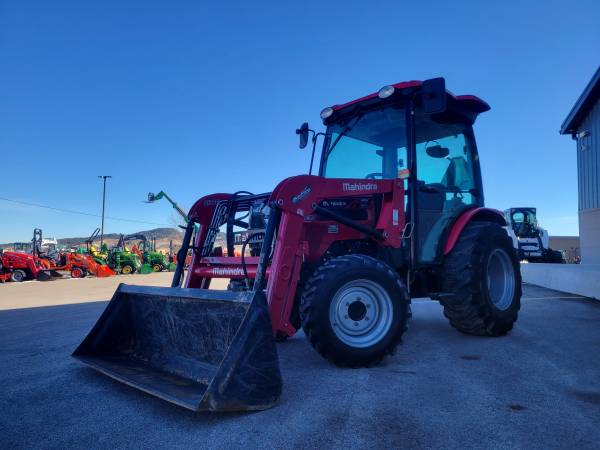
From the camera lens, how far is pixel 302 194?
12.9 ft

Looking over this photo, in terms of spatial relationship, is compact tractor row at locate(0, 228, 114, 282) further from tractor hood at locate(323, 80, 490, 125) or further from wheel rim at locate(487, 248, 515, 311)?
wheel rim at locate(487, 248, 515, 311)

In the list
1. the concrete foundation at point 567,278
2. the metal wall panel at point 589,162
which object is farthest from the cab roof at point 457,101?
the metal wall panel at point 589,162

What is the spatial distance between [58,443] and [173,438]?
24.7 inches

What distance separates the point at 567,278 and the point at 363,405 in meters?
9.91

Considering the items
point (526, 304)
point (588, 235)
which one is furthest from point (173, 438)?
point (588, 235)

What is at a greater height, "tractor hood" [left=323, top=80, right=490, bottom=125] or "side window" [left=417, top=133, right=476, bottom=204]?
"tractor hood" [left=323, top=80, right=490, bottom=125]

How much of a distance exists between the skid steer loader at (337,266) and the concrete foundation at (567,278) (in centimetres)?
478

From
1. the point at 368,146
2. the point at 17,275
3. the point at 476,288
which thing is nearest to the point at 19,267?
the point at 17,275

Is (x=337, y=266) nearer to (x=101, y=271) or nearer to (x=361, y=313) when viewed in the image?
(x=361, y=313)

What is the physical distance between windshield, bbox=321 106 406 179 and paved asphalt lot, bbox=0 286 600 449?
2.04 meters

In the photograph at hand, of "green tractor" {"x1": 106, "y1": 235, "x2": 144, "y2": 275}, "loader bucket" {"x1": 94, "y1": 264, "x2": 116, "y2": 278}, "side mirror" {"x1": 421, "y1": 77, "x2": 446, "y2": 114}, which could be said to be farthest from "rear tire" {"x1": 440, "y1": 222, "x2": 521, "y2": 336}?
"green tractor" {"x1": 106, "y1": 235, "x2": 144, "y2": 275}

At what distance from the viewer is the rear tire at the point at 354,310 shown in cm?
361

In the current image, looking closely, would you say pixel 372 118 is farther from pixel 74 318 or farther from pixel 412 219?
pixel 74 318

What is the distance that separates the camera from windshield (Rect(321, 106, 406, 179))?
5039 mm
